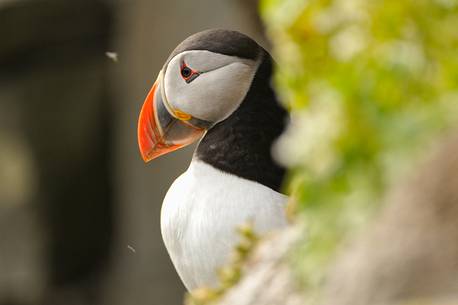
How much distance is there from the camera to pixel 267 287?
2.18 metres

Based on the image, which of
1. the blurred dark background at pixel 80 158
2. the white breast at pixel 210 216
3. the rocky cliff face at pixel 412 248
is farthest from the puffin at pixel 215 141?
the blurred dark background at pixel 80 158

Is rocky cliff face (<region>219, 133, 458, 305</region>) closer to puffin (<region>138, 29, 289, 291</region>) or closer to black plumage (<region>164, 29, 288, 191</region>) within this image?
puffin (<region>138, 29, 289, 291</region>)

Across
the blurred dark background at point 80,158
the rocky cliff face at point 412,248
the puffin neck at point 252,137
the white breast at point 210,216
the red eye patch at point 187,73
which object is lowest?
the blurred dark background at point 80,158

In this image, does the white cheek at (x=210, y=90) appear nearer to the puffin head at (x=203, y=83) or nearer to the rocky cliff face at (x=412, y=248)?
the puffin head at (x=203, y=83)

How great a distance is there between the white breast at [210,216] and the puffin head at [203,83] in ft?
0.71

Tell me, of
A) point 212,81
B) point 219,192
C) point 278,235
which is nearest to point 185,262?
point 219,192

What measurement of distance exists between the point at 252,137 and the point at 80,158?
5646 mm

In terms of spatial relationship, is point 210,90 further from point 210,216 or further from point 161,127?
point 210,216

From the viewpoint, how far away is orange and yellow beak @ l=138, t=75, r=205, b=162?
4.16 meters

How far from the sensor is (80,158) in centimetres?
956

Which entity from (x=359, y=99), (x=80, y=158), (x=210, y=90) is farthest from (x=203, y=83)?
(x=80, y=158)

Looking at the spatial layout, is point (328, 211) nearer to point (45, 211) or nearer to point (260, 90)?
point (260, 90)

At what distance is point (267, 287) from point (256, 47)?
213cm

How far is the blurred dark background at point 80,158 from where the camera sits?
355 inches
